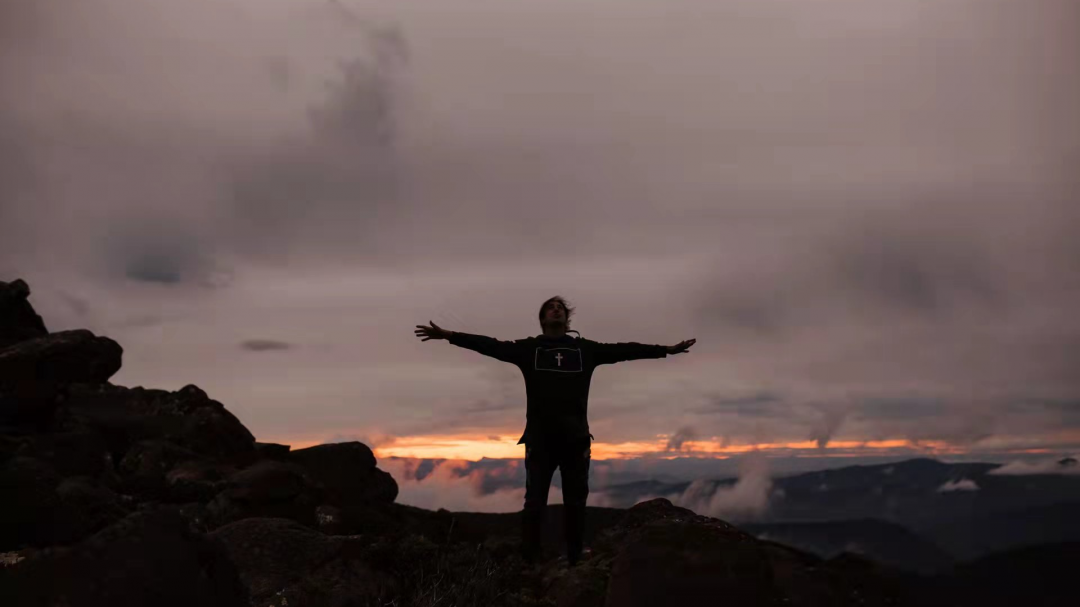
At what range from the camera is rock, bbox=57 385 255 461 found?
26.5 meters

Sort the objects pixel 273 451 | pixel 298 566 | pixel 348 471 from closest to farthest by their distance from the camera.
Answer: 1. pixel 298 566
2. pixel 348 471
3. pixel 273 451

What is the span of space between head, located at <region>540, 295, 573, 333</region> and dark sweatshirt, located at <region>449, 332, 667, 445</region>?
0.48 feet

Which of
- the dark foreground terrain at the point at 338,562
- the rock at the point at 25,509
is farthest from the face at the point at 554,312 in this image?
the rock at the point at 25,509

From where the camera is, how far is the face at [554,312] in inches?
405

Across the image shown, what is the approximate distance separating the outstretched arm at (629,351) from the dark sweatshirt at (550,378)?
0.75 ft

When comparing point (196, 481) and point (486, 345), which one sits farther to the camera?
point (196, 481)

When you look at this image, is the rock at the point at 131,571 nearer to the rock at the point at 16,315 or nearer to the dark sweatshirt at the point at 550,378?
the dark sweatshirt at the point at 550,378

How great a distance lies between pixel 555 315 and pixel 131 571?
6.30 meters

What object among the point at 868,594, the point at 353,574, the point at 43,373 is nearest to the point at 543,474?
the point at 353,574

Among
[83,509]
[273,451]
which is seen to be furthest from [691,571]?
[273,451]

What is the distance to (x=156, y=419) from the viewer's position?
28.2 meters

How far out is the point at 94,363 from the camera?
2934 cm

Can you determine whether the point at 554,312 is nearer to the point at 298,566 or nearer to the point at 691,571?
the point at 298,566

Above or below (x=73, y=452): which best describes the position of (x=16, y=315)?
above
